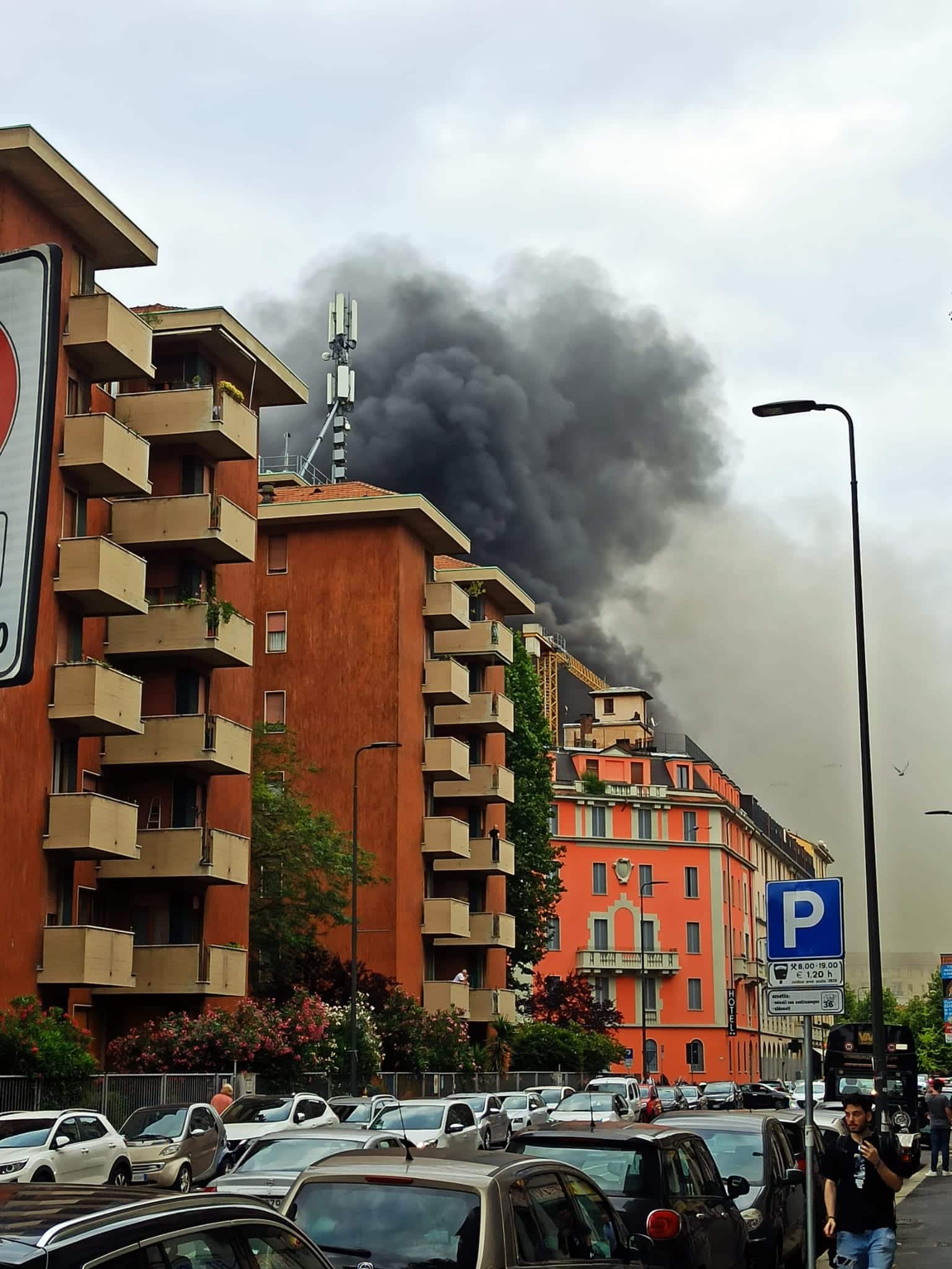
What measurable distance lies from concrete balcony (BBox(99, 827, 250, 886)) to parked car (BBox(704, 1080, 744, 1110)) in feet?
69.8

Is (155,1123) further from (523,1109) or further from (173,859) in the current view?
(523,1109)

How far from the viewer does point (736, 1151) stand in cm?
1636

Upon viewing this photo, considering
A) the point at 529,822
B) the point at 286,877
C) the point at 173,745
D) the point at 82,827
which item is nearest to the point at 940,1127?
the point at 82,827

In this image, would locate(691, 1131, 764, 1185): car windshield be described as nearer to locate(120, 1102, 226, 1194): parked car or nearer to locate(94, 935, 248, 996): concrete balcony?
locate(120, 1102, 226, 1194): parked car

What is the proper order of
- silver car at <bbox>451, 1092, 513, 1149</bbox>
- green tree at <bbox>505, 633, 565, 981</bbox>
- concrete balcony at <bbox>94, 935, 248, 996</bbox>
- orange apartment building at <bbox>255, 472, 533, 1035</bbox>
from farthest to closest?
green tree at <bbox>505, 633, 565, 981</bbox> < orange apartment building at <bbox>255, 472, 533, 1035</bbox> < concrete balcony at <bbox>94, 935, 248, 996</bbox> < silver car at <bbox>451, 1092, 513, 1149</bbox>

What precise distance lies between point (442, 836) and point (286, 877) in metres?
8.22

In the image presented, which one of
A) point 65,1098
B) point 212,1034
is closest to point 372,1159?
point 65,1098

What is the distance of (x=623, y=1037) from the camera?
103m

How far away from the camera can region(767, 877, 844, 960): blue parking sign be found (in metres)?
13.1

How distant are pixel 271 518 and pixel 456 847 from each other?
13.0m

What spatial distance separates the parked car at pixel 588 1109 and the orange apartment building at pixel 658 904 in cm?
6131

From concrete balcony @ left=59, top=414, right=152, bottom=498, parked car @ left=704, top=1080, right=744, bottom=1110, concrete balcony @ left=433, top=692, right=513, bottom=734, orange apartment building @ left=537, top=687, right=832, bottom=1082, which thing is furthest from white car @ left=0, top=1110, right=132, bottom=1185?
orange apartment building @ left=537, top=687, right=832, bottom=1082

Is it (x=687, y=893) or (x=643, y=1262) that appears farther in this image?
(x=687, y=893)

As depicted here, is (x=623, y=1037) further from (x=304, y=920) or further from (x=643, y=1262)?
(x=643, y=1262)
